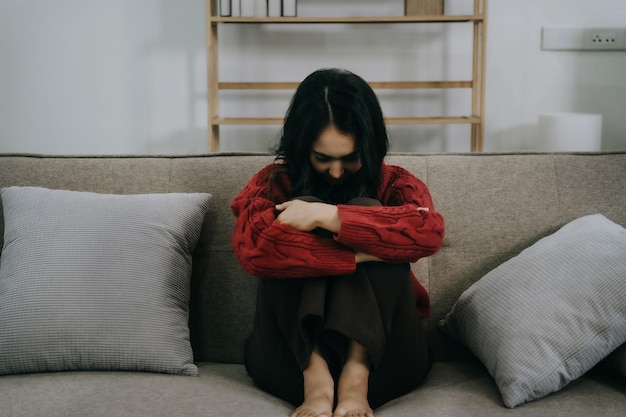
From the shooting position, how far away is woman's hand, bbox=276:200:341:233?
4.21 ft

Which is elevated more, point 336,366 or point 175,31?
point 175,31

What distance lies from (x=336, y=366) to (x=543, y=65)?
6.70ft

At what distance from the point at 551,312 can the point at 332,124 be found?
0.55 meters

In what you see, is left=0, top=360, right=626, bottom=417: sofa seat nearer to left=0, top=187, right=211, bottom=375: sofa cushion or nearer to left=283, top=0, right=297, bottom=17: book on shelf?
left=0, top=187, right=211, bottom=375: sofa cushion

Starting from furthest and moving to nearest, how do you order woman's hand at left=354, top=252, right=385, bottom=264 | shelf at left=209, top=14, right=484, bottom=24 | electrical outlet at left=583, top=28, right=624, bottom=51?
electrical outlet at left=583, top=28, right=624, bottom=51
shelf at left=209, top=14, right=484, bottom=24
woman's hand at left=354, top=252, right=385, bottom=264

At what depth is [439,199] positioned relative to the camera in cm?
160

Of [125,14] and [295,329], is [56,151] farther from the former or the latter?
[295,329]

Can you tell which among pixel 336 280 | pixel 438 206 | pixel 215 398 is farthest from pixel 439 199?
pixel 215 398

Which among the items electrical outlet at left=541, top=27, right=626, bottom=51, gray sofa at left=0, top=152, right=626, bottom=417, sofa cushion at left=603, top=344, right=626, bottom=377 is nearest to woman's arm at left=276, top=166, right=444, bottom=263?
gray sofa at left=0, top=152, right=626, bottom=417

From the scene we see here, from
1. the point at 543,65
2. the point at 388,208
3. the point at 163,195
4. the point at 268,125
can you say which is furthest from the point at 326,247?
the point at 543,65

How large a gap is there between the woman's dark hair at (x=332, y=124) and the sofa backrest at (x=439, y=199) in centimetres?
21

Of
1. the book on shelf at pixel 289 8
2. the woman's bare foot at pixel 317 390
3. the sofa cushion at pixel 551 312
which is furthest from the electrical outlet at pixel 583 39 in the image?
the woman's bare foot at pixel 317 390

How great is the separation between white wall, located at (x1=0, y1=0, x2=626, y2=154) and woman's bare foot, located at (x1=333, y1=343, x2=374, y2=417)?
174 centimetres

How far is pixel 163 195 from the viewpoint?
1544 millimetres
